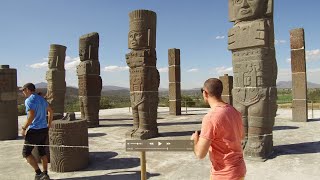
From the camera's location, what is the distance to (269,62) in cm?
659

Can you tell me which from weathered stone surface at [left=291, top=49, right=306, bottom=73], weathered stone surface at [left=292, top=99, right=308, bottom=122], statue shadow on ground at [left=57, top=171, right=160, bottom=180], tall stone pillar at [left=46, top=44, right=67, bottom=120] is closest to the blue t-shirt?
statue shadow on ground at [left=57, top=171, right=160, bottom=180]

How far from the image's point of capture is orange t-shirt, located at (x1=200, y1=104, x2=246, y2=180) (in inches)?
96.7

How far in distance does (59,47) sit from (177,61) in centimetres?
617

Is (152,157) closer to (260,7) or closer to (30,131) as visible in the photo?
(30,131)

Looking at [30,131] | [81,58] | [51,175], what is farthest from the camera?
[81,58]

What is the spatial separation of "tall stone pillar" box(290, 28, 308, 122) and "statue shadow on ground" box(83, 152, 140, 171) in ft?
27.2

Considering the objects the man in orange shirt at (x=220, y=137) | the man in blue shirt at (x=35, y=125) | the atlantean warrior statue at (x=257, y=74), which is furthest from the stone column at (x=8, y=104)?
the man in orange shirt at (x=220, y=137)

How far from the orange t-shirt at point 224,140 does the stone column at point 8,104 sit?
29.1 ft

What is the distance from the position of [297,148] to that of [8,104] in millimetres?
8589

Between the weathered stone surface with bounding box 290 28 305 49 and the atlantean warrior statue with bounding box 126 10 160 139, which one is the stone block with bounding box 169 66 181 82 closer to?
the weathered stone surface with bounding box 290 28 305 49

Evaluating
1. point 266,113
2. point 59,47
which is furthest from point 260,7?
point 59,47

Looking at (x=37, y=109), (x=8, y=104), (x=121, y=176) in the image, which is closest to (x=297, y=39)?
(x=121, y=176)

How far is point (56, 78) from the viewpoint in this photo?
13.0 m

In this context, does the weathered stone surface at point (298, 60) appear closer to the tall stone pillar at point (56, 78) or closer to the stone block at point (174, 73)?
the stone block at point (174, 73)
